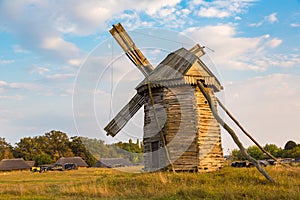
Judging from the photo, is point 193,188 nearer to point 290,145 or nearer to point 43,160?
point 290,145

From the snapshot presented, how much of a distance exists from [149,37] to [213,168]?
23.8 ft

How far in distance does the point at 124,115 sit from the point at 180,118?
343 cm

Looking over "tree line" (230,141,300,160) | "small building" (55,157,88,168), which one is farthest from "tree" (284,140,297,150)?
"small building" (55,157,88,168)

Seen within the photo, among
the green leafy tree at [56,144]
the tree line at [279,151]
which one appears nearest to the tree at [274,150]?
the tree line at [279,151]

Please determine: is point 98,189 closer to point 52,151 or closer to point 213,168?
point 213,168

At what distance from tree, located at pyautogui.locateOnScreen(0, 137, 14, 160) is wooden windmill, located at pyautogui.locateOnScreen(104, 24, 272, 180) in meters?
69.2

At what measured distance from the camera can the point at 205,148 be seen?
1673 centimetres

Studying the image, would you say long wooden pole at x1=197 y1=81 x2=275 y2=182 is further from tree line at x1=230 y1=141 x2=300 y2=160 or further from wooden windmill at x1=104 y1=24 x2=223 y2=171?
tree line at x1=230 y1=141 x2=300 y2=160

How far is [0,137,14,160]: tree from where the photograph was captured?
7994 centimetres

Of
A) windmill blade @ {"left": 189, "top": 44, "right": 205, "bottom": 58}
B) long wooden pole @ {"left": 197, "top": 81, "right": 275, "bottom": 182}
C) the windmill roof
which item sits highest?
windmill blade @ {"left": 189, "top": 44, "right": 205, "bottom": 58}

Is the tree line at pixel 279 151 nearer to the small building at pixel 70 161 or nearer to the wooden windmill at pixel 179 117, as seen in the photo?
the wooden windmill at pixel 179 117

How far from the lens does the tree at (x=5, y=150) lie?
79938 mm

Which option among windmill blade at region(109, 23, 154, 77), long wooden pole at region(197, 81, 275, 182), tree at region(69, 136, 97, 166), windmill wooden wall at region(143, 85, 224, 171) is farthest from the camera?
tree at region(69, 136, 97, 166)

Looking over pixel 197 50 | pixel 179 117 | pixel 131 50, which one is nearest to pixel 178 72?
pixel 179 117
